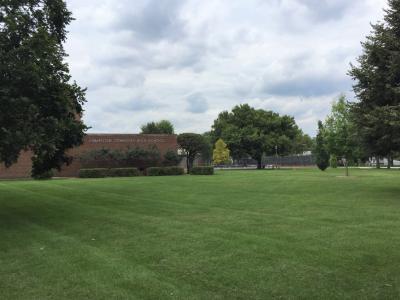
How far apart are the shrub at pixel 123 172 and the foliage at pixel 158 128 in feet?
236

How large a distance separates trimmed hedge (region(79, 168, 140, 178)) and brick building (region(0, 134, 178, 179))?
3.43 m

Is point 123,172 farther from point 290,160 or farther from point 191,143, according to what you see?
point 290,160

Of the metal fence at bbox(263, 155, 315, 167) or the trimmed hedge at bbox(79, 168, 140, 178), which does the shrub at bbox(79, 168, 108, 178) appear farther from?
the metal fence at bbox(263, 155, 315, 167)

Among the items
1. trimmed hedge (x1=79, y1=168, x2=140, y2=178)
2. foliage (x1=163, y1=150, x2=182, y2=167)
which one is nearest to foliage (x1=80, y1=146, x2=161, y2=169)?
foliage (x1=163, y1=150, x2=182, y2=167)

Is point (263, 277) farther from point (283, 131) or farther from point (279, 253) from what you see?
point (283, 131)

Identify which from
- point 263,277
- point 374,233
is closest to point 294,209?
point 374,233

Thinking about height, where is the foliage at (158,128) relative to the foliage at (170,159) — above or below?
above

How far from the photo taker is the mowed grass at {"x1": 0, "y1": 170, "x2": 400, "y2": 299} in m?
6.57

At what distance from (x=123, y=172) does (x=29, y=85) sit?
124 ft

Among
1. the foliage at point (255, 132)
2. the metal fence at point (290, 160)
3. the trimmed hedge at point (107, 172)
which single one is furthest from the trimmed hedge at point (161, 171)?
the metal fence at point (290, 160)

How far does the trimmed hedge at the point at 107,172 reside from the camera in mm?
49719

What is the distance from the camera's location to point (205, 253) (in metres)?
8.69

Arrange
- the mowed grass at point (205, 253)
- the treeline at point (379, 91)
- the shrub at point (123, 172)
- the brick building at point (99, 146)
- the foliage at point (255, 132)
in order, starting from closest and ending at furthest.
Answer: the mowed grass at point (205, 253), the treeline at point (379, 91), the shrub at point (123, 172), the brick building at point (99, 146), the foliage at point (255, 132)

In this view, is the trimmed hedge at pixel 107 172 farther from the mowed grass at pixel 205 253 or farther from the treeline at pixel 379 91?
the mowed grass at pixel 205 253
